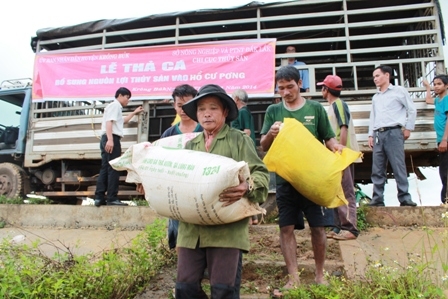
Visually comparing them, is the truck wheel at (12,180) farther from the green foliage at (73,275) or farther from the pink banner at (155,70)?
the green foliage at (73,275)

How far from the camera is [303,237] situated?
4.05 metres

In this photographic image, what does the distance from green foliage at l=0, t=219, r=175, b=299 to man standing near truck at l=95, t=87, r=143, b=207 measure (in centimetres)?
233

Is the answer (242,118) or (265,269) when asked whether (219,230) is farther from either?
(242,118)

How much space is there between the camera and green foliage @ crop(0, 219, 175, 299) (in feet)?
7.47

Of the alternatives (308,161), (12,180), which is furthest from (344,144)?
(12,180)

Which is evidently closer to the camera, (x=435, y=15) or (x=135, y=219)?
(x=135, y=219)

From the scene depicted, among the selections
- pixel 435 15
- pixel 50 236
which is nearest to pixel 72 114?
pixel 50 236

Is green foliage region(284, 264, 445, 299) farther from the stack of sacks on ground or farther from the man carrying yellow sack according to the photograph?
the stack of sacks on ground

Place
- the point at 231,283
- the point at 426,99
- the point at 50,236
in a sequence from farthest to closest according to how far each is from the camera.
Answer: the point at 426,99
the point at 50,236
the point at 231,283

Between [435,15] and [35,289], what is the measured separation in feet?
22.5

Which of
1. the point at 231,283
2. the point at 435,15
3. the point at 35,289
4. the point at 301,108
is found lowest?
the point at 35,289

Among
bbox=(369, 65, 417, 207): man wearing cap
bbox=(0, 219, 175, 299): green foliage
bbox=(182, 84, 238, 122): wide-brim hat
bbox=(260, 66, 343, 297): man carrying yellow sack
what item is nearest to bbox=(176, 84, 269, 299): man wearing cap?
bbox=(182, 84, 238, 122): wide-brim hat

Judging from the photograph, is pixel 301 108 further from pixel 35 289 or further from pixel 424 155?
pixel 424 155

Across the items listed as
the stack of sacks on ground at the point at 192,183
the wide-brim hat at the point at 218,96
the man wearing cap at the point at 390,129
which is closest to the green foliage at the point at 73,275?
the stack of sacks on ground at the point at 192,183
